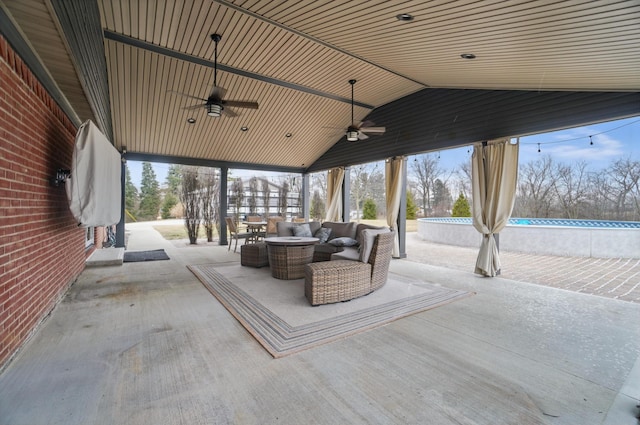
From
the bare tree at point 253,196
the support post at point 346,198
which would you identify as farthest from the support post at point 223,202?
the support post at point 346,198

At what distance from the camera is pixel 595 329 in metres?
2.99

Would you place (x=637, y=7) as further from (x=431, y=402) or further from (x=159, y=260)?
(x=159, y=260)

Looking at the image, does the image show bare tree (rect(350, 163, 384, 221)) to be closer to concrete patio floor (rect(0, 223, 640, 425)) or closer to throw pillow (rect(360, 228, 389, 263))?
throw pillow (rect(360, 228, 389, 263))

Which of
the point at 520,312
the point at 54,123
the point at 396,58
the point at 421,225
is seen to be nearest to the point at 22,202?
the point at 54,123

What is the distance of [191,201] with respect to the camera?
9.98m

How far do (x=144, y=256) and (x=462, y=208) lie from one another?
11.8 m

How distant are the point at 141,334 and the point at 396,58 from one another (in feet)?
16.2

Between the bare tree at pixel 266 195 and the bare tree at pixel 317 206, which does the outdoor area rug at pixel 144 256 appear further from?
the bare tree at pixel 317 206

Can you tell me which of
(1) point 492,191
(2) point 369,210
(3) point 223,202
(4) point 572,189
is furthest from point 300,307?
(4) point 572,189

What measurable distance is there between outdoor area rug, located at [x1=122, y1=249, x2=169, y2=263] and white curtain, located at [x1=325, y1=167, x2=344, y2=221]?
4700 mm

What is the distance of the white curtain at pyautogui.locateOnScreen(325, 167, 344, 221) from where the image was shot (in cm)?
903

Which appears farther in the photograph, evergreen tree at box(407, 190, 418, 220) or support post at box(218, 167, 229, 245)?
evergreen tree at box(407, 190, 418, 220)

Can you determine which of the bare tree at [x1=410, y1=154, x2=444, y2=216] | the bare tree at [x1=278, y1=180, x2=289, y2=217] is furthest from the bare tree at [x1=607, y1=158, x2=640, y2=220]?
the bare tree at [x1=278, y1=180, x2=289, y2=217]

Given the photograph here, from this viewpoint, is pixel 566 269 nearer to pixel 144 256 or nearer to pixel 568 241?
pixel 568 241
